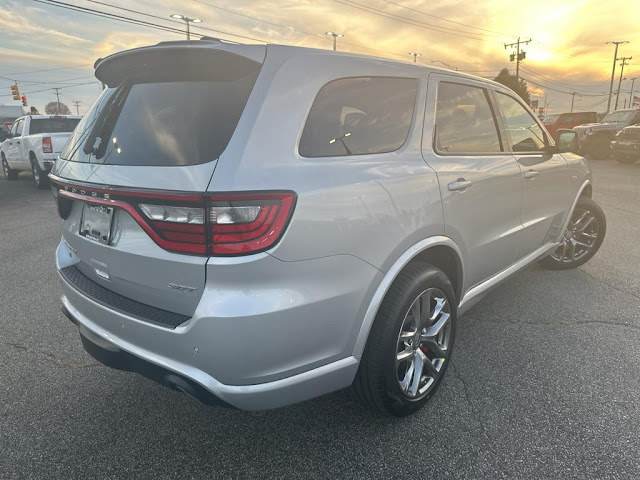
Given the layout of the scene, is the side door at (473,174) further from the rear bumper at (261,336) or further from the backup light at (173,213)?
the backup light at (173,213)

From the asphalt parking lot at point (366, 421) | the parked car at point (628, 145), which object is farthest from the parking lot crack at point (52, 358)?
the parked car at point (628, 145)

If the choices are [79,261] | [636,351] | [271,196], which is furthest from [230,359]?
[636,351]

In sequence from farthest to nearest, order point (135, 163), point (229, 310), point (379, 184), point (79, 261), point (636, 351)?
1. point (636, 351)
2. point (79, 261)
3. point (379, 184)
4. point (135, 163)
5. point (229, 310)

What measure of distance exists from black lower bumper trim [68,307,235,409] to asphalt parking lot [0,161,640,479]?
0.47 metres

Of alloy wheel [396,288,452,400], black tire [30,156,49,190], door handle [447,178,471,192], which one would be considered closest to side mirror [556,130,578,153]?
door handle [447,178,471,192]

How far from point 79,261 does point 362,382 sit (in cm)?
153

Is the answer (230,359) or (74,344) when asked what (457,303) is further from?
(74,344)

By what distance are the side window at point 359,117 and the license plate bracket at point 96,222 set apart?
869mm

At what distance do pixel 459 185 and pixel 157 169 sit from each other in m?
1.55

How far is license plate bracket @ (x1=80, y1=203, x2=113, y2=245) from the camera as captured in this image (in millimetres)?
1874

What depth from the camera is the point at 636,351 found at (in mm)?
2926

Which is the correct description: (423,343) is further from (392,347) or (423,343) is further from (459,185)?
(459,185)

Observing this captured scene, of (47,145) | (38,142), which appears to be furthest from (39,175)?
(47,145)

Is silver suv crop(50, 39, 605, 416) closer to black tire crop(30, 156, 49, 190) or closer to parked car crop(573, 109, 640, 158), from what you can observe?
black tire crop(30, 156, 49, 190)
